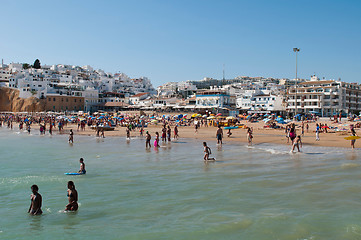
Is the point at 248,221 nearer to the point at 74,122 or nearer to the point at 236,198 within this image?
the point at 236,198

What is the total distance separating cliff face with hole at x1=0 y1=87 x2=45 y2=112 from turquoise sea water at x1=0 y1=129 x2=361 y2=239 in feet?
217

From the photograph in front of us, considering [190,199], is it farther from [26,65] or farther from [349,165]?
[26,65]

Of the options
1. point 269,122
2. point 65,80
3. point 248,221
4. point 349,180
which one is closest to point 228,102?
point 269,122

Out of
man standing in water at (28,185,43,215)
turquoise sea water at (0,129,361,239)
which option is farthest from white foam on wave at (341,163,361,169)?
man standing in water at (28,185,43,215)

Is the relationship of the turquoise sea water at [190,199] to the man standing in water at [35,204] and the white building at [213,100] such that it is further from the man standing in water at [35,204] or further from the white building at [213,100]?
the white building at [213,100]

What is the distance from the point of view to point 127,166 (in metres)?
14.3

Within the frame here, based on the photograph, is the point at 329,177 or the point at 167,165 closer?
the point at 329,177

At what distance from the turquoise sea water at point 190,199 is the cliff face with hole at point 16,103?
2607 inches

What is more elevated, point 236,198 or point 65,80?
point 65,80

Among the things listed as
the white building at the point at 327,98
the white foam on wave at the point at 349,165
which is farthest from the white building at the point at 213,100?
the white foam on wave at the point at 349,165

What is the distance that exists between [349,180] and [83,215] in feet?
29.7

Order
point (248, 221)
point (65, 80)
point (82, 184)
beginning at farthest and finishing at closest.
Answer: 1. point (65, 80)
2. point (82, 184)
3. point (248, 221)

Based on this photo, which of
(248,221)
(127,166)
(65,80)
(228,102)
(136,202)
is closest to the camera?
(248,221)

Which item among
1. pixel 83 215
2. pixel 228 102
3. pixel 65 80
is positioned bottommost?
pixel 83 215
